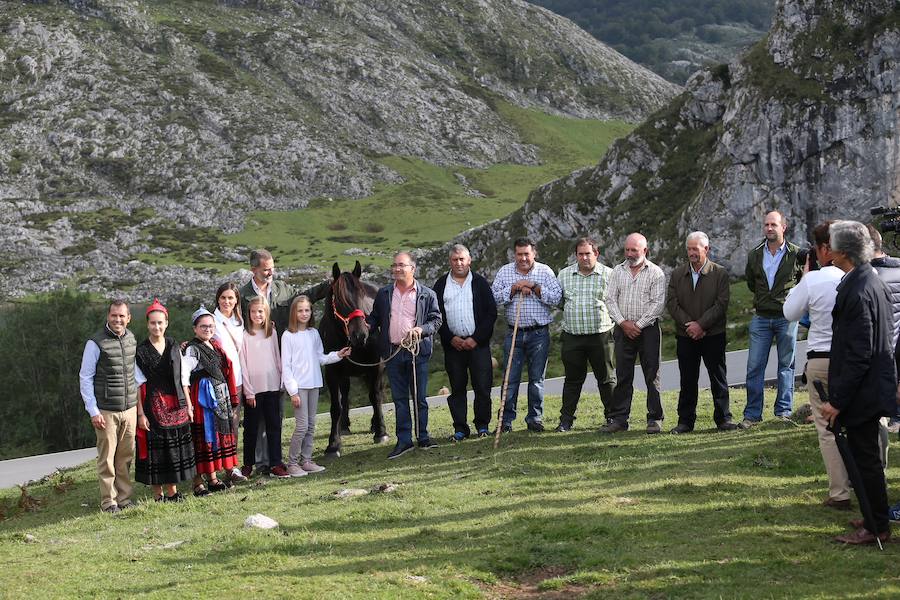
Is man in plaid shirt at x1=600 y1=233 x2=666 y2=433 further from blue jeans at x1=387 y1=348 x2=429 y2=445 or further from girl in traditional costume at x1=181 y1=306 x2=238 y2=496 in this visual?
girl in traditional costume at x1=181 y1=306 x2=238 y2=496

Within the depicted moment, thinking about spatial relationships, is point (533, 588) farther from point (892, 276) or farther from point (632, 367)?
point (632, 367)

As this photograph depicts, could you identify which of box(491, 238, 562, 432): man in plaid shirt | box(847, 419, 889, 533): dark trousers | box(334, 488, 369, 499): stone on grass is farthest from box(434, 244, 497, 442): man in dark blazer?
box(847, 419, 889, 533): dark trousers

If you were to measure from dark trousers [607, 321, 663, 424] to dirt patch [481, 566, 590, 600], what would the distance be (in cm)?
584

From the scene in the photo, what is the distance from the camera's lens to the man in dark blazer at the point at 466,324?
1359 cm

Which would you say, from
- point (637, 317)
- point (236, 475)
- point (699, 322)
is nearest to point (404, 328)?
point (236, 475)

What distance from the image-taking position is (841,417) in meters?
7.88

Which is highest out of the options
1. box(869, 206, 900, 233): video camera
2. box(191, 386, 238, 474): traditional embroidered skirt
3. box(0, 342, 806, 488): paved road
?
box(869, 206, 900, 233): video camera

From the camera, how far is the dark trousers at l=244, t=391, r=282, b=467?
13195 millimetres

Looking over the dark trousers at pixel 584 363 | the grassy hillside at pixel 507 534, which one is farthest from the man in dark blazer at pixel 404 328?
the dark trousers at pixel 584 363

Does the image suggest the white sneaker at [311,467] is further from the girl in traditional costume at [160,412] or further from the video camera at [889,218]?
the video camera at [889,218]

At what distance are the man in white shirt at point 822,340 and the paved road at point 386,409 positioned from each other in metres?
7.23

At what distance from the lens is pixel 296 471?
512 inches

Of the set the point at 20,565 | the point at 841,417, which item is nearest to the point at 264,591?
the point at 20,565

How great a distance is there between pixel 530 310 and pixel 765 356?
12.0 ft
